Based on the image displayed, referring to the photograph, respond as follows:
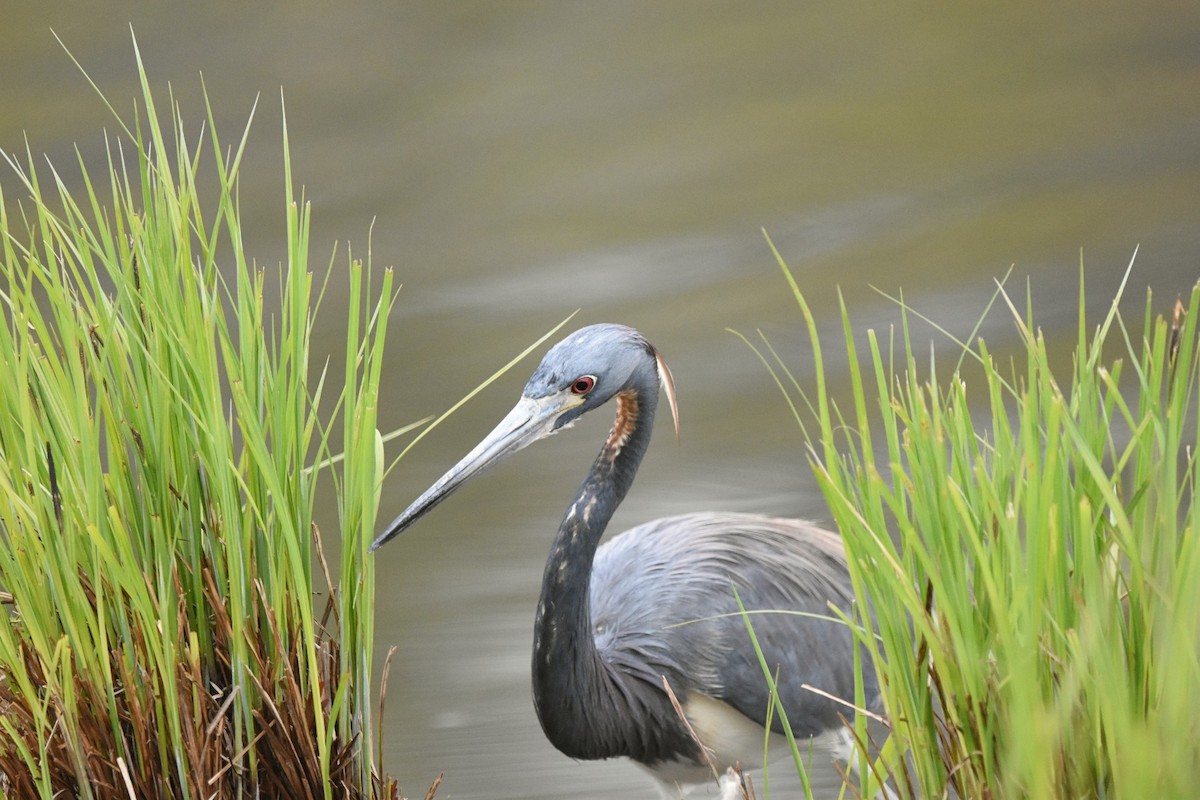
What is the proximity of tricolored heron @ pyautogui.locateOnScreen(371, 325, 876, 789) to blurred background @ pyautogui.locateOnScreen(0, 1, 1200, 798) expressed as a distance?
425mm

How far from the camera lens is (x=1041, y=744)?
893mm

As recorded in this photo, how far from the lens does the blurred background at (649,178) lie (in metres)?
2.96

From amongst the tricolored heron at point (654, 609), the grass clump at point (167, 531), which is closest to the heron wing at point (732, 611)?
the tricolored heron at point (654, 609)

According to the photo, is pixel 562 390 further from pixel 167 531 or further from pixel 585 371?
pixel 167 531

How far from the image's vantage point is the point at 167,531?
1.29m

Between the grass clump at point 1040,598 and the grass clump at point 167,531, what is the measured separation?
0.48 metres

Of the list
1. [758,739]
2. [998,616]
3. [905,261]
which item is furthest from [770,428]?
[998,616]

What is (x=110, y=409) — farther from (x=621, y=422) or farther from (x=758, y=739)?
(x=758, y=739)

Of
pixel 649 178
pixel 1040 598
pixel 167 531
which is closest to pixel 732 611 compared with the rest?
pixel 167 531

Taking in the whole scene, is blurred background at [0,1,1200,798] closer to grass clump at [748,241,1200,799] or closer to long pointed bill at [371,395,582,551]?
long pointed bill at [371,395,582,551]

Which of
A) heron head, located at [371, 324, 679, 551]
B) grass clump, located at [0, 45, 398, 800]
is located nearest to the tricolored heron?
heron head, located at [371, 324, 679, 551]

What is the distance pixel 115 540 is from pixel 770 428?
196 cm

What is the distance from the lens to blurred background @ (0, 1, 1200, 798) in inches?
117

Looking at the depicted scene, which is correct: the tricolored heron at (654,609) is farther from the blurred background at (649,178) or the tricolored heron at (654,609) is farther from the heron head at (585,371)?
the blurred background at (649,178)
